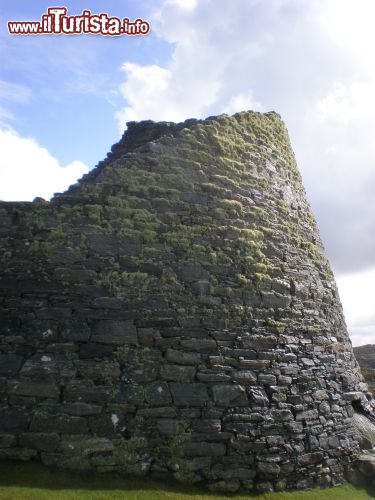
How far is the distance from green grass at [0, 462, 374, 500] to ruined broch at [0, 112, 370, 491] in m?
0.13

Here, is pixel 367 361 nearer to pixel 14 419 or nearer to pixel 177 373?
pixel 177 373

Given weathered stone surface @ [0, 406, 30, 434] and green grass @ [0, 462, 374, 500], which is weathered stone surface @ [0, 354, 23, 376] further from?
green grass @ [0, 462, 374, 500]

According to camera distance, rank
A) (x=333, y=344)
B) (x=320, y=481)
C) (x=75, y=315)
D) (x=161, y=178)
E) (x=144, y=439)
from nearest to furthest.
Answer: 1. (x=144, y=439)
2. (x=75, y=315)
3. (x=320, y=481)
4. (x=161, y=178)
5. (x=333, y=344)

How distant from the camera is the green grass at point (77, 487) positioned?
543 centimetres

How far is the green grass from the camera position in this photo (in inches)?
214

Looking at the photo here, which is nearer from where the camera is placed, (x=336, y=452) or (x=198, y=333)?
(x=198, y=333)

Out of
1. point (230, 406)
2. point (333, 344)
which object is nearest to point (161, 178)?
point (230, 406)

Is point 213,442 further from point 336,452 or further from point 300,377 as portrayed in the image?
point 336,452

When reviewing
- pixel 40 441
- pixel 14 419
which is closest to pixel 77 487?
pixel 40 441

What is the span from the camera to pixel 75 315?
6.61 meters

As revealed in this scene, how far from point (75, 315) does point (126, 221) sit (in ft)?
5.22

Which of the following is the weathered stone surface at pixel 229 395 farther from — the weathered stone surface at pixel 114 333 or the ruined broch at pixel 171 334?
the weathered stone surface at pixel 114 333

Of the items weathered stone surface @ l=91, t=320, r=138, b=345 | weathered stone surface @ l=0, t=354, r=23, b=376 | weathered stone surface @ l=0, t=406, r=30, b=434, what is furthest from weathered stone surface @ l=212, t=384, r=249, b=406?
weathered stone surface @ l=0, t=354, r=23, b=376

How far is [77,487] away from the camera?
5.63 meters
